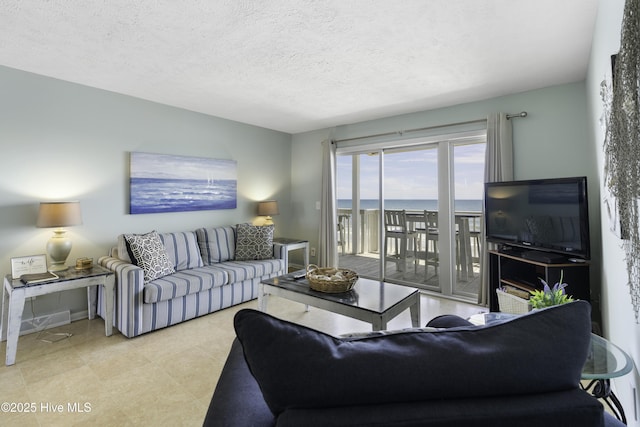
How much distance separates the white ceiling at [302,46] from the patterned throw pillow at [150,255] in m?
1.59

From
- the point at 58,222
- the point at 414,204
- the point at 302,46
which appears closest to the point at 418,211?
the point at 414,204

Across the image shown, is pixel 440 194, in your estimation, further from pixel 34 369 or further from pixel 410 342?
pixel 34 369

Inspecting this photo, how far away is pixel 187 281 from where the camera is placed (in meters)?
2.93

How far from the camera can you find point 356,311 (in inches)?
82.0

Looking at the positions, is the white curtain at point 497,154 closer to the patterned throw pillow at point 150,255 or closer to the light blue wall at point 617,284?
the light blue wall at point 617,284

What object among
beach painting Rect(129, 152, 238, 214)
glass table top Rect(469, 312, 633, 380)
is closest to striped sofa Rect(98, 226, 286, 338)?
beach painting Rect(129, 152, 238, 214)

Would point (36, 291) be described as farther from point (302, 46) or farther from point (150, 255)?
point (302, 46)

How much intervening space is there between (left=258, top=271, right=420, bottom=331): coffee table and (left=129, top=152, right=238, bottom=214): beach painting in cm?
190

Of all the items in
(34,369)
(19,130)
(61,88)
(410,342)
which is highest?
(61,88)

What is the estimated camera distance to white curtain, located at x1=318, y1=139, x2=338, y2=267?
4.70 metres

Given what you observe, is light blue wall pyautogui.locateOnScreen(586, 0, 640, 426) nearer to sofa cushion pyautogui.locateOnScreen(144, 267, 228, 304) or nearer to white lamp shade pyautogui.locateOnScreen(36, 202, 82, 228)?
sofa cushion pyautogui.locateOnScreen(144, 267, 228, 304)

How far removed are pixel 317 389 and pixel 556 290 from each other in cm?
144

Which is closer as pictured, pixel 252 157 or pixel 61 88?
pixel 61 88

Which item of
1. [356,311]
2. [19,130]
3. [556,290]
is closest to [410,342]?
[556,290]
